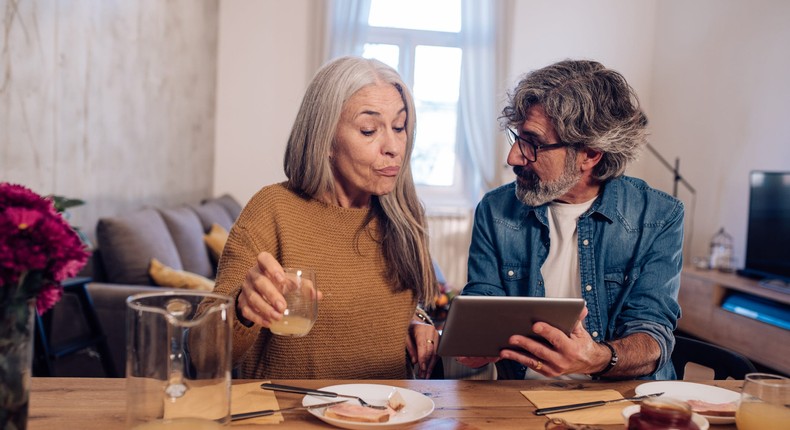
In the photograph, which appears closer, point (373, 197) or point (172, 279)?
point (373, 197)

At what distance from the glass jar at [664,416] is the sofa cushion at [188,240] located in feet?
9.58

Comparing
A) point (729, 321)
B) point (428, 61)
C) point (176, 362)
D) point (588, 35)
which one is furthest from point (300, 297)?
point (588, 35)

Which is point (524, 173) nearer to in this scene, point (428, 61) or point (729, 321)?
point (729, 321)

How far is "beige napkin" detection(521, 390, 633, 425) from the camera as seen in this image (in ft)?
3.72

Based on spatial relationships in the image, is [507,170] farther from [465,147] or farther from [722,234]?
[722,234]

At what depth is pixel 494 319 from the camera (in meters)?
1.26

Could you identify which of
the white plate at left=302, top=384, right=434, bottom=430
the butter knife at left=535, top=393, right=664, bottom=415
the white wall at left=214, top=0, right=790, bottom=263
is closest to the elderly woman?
the white plate at left=302, top=384, right=434, bottom=430

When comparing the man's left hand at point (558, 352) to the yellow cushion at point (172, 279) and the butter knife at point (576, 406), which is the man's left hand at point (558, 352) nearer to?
the butter knife at point (576, 406)

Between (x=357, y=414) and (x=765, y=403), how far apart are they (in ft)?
1.85

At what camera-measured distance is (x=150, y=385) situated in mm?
743

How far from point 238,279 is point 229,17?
466 centimetres

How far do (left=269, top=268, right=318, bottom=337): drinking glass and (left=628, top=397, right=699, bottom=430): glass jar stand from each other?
481 mm

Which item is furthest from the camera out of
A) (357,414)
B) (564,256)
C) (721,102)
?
(721,102)

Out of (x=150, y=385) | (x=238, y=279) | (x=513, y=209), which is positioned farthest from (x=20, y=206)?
(x=513, y=209)
